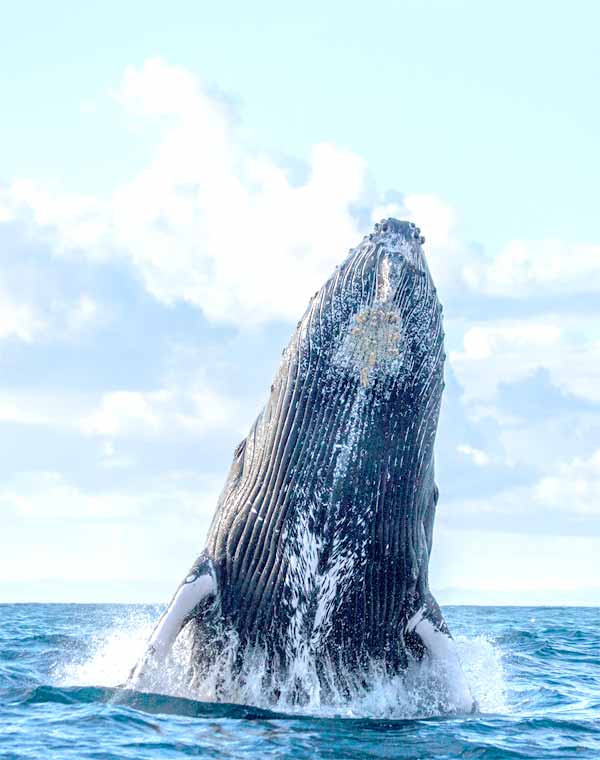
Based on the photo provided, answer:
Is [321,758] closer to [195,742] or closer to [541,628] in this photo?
[195,742]

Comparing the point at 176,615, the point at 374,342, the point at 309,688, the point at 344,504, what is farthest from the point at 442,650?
the point at 374,342

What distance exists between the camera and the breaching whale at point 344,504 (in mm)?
11938

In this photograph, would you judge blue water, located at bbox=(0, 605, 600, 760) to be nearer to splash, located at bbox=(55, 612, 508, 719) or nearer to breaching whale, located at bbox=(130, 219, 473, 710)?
splash, located at bbox=(55, 612, 508, 719)

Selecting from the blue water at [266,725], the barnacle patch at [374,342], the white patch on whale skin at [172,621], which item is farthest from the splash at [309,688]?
the barnacle patch at [374,342]

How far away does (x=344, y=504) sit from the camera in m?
12.0

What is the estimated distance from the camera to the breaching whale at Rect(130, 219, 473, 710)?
11.9m

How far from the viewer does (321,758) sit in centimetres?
989

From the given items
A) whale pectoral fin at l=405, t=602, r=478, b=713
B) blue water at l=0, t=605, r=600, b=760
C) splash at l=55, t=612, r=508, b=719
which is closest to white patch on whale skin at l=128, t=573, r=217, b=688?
splash at l=55, t=612, r=508, b=719

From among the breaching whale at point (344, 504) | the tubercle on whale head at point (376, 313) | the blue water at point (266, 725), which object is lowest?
the blue water at point (266, 725)

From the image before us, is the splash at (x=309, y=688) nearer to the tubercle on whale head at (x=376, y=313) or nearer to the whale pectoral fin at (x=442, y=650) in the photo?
the whale pectoral fin at (x=442, y=650)

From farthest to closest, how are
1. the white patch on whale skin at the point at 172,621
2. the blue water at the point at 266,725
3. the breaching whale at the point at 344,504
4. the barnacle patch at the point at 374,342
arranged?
1. the breaching whale at the point at 344,504
2. the barnacle patch at the point at 374,342
3. the white patch on whale skin at the point at 172,621
4. the blue water at the point at 266,725

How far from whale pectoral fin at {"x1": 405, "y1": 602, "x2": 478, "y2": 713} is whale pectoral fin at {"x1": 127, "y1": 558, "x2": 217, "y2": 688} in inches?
→ 87.4

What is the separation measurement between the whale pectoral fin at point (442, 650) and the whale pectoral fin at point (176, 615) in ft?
7.29

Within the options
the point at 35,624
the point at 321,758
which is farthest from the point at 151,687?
the point at 35,624
